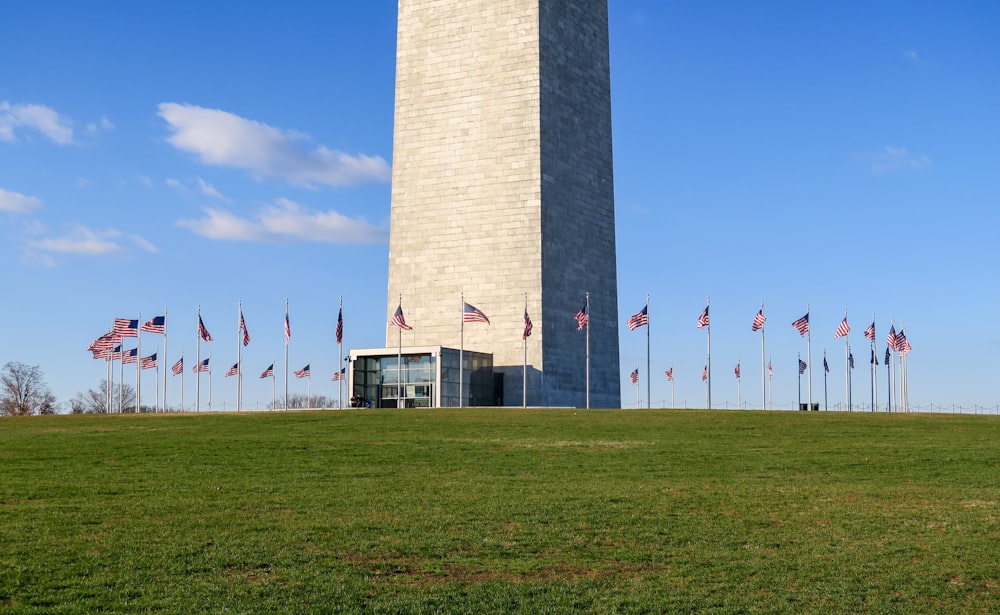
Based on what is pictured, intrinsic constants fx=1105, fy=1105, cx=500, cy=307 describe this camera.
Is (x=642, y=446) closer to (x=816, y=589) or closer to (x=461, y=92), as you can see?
(x=816, y=589)

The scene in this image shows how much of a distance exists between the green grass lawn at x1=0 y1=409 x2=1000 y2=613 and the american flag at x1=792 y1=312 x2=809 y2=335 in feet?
91.2

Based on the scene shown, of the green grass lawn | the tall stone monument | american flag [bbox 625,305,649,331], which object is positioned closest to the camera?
the green grass lawn

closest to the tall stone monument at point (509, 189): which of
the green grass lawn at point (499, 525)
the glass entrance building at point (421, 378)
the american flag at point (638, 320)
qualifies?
the glass entrance building at point (421, 378)

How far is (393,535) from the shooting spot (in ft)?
65.7

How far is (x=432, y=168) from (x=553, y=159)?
933cm

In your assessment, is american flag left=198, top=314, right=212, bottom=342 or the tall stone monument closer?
american flag left=198, top=314, right=212, bottom=342

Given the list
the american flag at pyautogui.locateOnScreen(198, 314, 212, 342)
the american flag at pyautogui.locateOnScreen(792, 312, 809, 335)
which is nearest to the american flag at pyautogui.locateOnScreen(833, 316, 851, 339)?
the american flag at pyautogui.locateOnScreen(792, 312, 809, 335)

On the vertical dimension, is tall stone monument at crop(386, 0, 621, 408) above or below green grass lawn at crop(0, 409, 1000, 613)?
above

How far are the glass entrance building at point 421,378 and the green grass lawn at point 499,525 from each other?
34.4 metres

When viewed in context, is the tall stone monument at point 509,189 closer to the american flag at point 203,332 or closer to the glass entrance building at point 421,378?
the glass entrance building at point 421,378

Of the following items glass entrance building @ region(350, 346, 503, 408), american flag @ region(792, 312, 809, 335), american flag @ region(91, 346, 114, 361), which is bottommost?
glass entrance building @ region(350, 346, 503, 408)

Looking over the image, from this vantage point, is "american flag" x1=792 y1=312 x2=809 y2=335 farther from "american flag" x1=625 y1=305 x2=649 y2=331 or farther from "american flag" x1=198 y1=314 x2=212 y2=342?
"american flag" x1=198 y1=314 x2=212 y2=342

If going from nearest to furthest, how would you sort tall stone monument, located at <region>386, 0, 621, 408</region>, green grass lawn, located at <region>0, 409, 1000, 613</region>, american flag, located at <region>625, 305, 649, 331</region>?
green grass lawn, located at <region>0, 409, 1000, 613</region>
american flag, located at <region>625, 305, 649, 331</region>
tall stone monument, located at <region>386, 0, 621, 408</region>

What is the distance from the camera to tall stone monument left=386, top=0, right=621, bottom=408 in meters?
78.8
